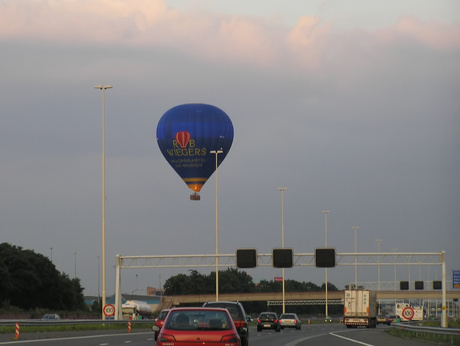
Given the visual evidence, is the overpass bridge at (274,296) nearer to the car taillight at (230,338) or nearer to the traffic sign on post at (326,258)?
the traffic sign on post at (326,258)

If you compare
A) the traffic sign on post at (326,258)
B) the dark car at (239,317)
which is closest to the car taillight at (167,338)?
the dark car at (239,317)

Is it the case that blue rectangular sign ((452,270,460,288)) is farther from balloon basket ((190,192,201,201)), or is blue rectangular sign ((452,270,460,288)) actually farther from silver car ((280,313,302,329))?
balloon basket ((190,192,201,201))

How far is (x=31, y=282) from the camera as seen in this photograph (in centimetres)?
11594

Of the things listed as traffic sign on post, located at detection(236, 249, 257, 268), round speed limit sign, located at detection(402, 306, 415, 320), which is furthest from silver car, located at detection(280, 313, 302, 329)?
round speed limit sign, located at detection(402, 306, 415, 320)

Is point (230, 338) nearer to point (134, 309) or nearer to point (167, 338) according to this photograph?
point (167, 338)

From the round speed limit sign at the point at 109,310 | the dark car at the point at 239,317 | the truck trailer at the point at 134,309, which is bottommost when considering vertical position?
the truck trailer at the point at 134,309

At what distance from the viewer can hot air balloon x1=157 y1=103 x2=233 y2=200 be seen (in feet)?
291

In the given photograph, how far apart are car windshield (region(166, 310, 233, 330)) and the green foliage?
9326 centimetres

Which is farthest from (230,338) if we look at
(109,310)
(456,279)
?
(456,279)

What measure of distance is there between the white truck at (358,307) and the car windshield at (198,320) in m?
60.0

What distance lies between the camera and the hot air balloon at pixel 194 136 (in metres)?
88.8

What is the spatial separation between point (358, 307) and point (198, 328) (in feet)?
202

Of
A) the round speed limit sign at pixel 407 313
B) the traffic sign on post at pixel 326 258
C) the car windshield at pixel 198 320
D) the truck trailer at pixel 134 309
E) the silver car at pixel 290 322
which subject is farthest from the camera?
the truck trailer at pixel 134 309

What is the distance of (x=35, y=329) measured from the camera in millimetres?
45469
